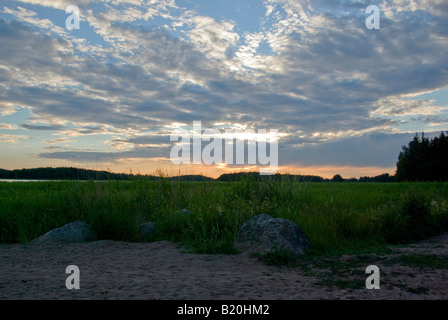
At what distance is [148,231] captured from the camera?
28.6ft

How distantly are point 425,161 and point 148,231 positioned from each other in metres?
44.5

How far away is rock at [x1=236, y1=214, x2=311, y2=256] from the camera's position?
6.69 m

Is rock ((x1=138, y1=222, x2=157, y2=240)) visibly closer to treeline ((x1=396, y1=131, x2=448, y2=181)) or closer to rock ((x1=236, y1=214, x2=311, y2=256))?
rock ((x1=236, y1=214, x2=311, y2=256))

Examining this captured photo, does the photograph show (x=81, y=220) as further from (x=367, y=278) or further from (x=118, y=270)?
(x=367, y=278)

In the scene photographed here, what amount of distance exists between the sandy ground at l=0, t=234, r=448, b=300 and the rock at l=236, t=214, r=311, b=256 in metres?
0.48

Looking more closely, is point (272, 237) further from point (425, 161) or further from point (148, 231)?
point (425, 161)

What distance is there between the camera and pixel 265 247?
6.77 m

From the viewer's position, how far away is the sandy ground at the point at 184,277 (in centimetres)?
417

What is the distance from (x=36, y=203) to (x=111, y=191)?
2.15 m

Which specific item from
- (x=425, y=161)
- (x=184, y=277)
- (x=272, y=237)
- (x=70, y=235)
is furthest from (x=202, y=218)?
(x=425, y=161)

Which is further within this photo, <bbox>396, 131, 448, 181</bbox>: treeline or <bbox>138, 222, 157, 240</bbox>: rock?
<bbox>396, 131, 448, 181</bbox>: treeline

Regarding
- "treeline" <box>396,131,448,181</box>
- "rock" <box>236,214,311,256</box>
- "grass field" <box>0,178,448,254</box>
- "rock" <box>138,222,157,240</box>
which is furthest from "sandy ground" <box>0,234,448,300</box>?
"treeline" <box>396,131,448,181</box>

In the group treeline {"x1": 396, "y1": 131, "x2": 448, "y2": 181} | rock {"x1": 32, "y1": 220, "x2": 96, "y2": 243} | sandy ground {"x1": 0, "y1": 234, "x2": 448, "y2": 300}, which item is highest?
treeline {"x1": 396, "y1": 131, "x2": 448, "y2": 181}
